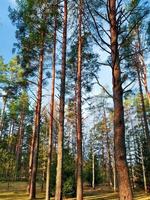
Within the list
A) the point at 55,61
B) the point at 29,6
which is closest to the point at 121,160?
the point at 29,6

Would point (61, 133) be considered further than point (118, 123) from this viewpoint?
Yes

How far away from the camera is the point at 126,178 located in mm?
4094

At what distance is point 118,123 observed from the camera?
4422 millimetres

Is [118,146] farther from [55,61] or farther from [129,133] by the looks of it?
[129,133]

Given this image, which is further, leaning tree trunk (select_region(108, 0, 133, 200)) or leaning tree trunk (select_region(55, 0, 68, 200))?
leaning tree trunk (select_region(55, 0, 68, 200))

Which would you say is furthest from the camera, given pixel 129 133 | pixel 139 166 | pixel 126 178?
pixel 129 133

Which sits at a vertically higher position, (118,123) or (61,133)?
(61,133)

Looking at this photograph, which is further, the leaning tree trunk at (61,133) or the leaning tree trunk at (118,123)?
the leaning tree trunk at (61,133)

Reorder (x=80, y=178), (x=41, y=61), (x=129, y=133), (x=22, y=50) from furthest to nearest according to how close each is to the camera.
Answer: (x=129, y=133), (x=41, y=61), (x=22, y=50), (x=80, y=178)

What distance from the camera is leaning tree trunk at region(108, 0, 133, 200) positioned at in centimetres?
407

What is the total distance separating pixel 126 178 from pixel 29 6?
35.2 ft

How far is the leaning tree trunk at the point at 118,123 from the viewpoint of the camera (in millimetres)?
4066

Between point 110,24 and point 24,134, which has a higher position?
point 24,134

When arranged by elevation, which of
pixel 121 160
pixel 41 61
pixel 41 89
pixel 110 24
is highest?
pixel 41 61
